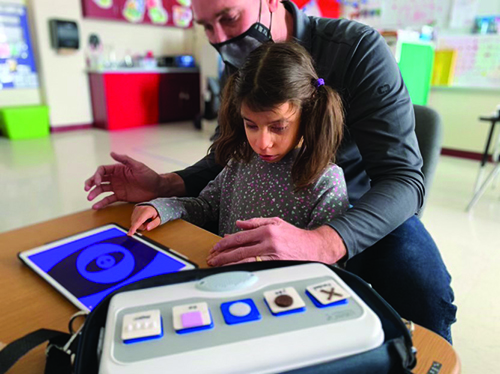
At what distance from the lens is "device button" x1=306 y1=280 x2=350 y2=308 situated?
39cm

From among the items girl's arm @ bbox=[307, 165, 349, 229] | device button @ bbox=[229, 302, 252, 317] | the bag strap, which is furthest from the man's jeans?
the bag strap

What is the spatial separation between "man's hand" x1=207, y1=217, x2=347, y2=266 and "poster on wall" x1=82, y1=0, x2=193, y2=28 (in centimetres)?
454

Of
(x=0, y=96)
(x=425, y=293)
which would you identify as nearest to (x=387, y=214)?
(x=425, y=293)

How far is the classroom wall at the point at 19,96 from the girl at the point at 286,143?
4420 millimetres

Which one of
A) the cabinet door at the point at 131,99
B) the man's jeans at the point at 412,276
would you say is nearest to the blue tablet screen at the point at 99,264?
the man's jeans at the point at 412,276

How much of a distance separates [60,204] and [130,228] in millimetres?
1972

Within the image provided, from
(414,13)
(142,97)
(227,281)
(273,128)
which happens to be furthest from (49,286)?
(142,97)

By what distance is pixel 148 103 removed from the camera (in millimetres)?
5227

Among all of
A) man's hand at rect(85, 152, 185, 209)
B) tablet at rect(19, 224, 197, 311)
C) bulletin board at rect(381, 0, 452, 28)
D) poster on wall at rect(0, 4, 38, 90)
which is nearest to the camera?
tablet at rect(19, 224, 197, 311)

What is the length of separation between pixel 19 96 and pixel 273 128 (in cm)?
461

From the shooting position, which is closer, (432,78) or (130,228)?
(130,228)

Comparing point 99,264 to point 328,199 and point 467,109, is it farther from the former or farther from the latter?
point 467,109

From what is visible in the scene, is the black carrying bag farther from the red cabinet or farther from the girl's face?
the red cabinet

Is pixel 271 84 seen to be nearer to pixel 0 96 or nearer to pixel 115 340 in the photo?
pixel 115 340
